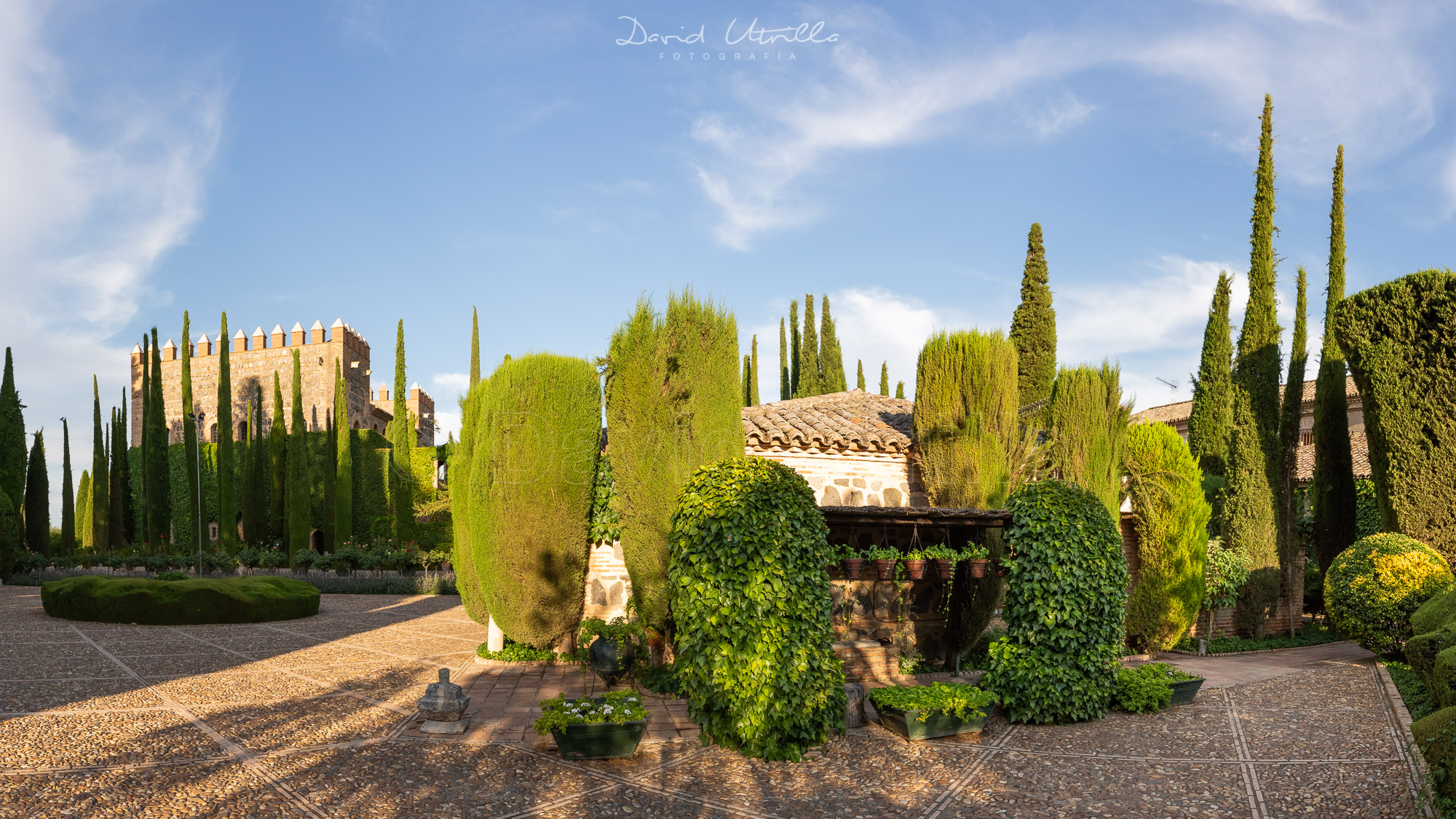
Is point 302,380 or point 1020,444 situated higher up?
point 302,380

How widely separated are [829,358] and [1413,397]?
718 inches

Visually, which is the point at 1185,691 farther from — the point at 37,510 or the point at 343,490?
the point at 37,510

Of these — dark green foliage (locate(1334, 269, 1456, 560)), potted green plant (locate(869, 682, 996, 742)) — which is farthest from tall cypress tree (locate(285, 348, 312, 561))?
dark green foliage (locate(1334, 269, 1456, 560))

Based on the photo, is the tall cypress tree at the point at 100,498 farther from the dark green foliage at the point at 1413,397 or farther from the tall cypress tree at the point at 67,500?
the dark green foliage at the point at 1413,397

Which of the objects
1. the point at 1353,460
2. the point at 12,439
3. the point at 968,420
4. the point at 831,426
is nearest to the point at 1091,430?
the point at 968,420

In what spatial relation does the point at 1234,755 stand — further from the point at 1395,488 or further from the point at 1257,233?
the point at 1257,233

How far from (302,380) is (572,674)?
101ft

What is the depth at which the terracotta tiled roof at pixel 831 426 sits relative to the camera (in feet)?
38.2

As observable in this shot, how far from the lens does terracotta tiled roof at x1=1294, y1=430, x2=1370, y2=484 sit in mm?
19906

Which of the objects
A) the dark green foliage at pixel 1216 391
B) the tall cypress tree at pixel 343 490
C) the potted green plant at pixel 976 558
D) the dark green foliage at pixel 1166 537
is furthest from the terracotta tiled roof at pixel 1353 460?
the tall cypress tree at pixel 343 490

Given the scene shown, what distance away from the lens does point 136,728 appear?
709 centimetres

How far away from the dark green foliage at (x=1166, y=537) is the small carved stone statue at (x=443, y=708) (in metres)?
10.1

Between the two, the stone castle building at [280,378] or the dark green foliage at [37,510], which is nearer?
the dark green foliage at [37,510]

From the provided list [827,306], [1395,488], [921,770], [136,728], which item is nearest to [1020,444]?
[1395,488]
